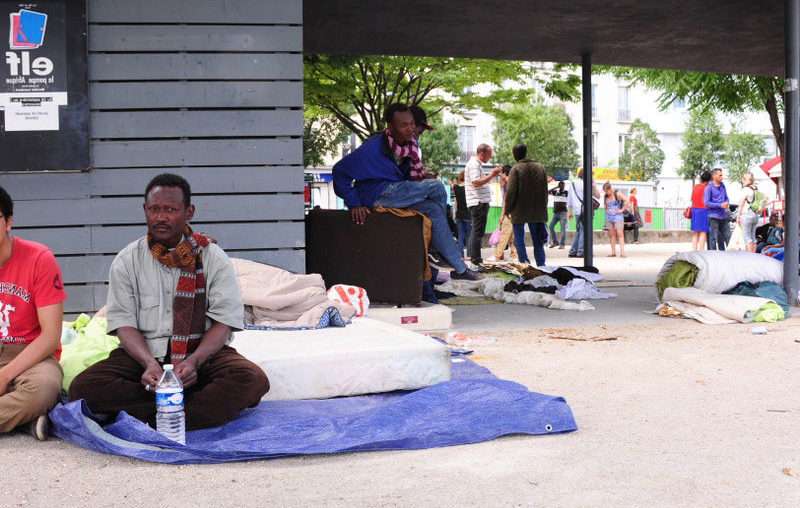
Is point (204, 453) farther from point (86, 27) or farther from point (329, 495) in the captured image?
point (86, 27)

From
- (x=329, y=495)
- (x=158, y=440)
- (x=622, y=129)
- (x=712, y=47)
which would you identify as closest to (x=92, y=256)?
(x=158, y=440)

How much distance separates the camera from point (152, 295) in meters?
4.16

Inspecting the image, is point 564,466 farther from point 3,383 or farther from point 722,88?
point 722,88

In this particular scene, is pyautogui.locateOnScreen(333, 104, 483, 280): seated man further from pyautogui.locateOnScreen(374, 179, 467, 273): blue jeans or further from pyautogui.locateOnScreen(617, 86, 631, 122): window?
pyautogui.locateOnScreen(617, 86, 631, 122): window

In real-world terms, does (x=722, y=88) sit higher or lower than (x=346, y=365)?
higher

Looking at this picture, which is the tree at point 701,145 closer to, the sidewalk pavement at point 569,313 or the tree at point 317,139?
the tree at point 317,139

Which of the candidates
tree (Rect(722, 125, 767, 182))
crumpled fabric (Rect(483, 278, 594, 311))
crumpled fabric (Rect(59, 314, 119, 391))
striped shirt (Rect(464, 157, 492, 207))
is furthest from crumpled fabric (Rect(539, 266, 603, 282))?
tree (Rect(722, 125, 767, 182))

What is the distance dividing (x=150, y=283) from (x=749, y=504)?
109 inches

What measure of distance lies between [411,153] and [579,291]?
10.1 feet

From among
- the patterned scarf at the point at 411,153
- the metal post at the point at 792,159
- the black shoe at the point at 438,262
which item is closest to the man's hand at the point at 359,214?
the patterned scarf at the point at 411,153

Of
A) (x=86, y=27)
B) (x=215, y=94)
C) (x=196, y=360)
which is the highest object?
(x=86, y=27)

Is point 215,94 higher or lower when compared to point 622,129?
lower

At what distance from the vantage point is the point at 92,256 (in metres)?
7.18

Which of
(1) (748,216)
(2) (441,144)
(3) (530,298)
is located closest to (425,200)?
(3) (530,298)
